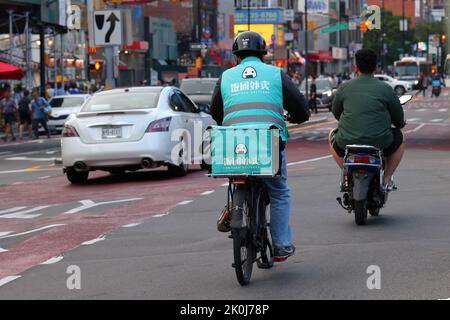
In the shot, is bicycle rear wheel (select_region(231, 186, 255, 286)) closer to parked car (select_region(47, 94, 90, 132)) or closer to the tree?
parked car (select_region(47, 94, 90, 132))

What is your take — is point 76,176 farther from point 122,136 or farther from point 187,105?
point 187,105

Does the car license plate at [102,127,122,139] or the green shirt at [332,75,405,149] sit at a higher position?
the green shirt at [332,75,405,149]

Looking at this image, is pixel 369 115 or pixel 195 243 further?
pixel 369 115

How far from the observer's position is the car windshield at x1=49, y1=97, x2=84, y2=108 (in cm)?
4581

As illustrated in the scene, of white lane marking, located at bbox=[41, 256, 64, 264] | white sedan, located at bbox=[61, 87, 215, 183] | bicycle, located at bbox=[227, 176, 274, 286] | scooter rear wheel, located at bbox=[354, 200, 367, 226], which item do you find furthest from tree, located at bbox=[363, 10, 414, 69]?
bicycle, located at bbox=[227, 176, 274, 286]

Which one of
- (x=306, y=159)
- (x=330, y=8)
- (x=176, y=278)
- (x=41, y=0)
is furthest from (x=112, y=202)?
(x=330, y=8)

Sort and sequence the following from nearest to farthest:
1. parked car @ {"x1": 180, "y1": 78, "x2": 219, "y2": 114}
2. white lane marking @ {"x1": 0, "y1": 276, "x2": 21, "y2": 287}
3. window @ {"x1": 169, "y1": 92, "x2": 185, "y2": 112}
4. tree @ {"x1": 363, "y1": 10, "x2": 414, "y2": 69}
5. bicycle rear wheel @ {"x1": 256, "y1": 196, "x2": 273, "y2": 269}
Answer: bicycle rear wheel @ {"x1": 256, "y1": 196, "x2": 273, "y2": 269}
white lane marking @ {"x1": 0, "y1": 276, "x2": 21, "y2": 287}
window @ {"x1": 169, "y1": 92, "x2": 185, "y2": 112}
parked car @ {"x1": 180, "y1": 78, "x2": 219, "y2": 114}
tree @ {"x1": 363, "y1": 10, "x2": 414, "y2": 69}

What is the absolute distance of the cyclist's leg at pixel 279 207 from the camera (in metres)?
9.76

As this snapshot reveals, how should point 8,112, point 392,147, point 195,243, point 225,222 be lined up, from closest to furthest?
point 225,222
point 195,243
point 392,147
point 8,112

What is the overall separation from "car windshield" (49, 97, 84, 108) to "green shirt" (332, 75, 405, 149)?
109ft

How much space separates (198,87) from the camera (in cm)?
3628

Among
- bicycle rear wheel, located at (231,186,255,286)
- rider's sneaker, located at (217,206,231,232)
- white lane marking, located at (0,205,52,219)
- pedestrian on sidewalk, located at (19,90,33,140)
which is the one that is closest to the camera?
bicycle rear wheel, located at (231,186,255,286)

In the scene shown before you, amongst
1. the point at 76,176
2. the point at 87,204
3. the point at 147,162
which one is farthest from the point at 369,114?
the point at 76,176

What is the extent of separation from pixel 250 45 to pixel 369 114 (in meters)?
3.59
